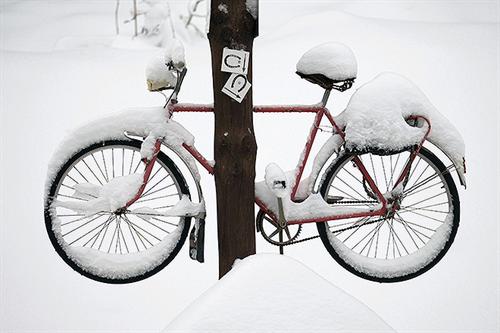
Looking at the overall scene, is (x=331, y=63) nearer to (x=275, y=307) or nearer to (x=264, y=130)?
(x=275, y=307)

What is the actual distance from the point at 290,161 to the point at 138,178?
67.3 inches

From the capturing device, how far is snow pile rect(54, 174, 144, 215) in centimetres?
262

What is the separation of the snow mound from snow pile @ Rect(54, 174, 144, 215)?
112 centimetres

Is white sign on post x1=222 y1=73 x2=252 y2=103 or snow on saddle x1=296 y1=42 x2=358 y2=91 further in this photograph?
snow on saddle x1=296 y1=42 x2=358 y2=91

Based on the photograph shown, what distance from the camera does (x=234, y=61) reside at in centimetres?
226

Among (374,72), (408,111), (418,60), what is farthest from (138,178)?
(418,60)

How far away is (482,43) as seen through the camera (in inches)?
219

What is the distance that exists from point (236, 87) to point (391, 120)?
0.87 metres

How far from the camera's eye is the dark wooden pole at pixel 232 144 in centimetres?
224

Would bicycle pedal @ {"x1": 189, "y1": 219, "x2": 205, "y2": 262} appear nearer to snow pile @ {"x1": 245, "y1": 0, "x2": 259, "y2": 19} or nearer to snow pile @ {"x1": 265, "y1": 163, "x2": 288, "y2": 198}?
snow pile @ {"x1": 265, "y1": 163, "x2": 288, "y2": 198}

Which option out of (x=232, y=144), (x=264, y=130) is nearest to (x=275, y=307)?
(x=232, y=144)

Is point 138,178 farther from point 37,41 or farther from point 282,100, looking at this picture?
point 37,41

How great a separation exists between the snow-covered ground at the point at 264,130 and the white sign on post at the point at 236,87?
1238 millimetres

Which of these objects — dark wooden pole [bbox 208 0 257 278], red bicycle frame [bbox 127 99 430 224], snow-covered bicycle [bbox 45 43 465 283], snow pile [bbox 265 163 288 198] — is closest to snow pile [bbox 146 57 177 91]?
snow-covered bicycle [bbox 45 43 465 283]
